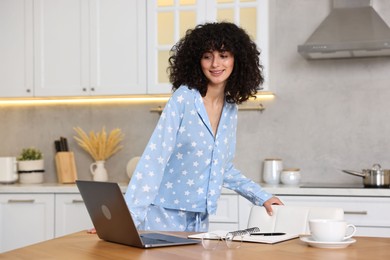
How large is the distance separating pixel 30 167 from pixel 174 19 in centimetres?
144

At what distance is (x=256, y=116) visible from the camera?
15.6ft

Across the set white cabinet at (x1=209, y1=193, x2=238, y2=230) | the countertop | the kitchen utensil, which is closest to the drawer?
the countertop

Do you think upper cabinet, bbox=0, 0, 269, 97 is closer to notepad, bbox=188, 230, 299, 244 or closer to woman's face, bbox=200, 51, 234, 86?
woman's face, bbox=200, 51, 234, 86

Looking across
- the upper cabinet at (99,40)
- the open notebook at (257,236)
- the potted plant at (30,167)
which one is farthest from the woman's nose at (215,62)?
the potted plant at (30,167)

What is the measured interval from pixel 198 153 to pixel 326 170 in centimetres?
211

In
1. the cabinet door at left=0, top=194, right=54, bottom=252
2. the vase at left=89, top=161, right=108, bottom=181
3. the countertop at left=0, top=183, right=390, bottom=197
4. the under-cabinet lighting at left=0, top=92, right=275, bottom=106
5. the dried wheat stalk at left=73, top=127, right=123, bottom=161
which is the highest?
the under-cabinet lighting at left=0, top=92, right=275, bottom=106

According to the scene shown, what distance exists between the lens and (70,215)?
4.45m

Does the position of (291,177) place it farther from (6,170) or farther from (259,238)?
(259,238)

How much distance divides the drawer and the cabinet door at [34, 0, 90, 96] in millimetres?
1792

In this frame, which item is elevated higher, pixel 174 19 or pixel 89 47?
pixel 174 19

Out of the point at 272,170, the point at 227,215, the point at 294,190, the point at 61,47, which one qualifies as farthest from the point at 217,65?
the point at 61,47

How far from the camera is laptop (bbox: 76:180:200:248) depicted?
1999mm

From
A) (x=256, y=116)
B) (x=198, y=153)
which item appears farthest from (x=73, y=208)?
(x=198, y=153)

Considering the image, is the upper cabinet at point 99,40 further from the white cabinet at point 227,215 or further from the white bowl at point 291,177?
the white cabinet at point 227,215
